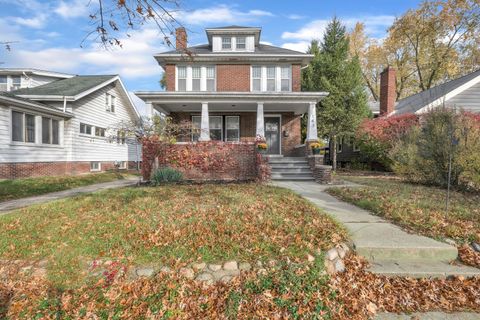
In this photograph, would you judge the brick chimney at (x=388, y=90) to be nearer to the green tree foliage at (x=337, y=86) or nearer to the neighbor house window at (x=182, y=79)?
the green tree foliage at (x=337, y=86)

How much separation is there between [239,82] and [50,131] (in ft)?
34.5

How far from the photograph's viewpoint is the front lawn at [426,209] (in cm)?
459

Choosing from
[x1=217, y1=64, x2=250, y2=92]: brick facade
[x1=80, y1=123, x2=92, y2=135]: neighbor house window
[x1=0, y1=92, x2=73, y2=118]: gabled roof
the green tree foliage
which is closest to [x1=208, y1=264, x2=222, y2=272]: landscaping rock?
[x1=0, y1=92, x2=73, y2=118]: gabled roof

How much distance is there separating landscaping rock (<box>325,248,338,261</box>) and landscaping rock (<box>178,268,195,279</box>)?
1873 mm

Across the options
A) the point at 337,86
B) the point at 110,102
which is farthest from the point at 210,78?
the point at 110,102

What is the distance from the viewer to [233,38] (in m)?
15.6

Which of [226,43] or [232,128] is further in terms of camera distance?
[232,128]

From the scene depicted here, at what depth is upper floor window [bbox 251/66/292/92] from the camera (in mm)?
15148

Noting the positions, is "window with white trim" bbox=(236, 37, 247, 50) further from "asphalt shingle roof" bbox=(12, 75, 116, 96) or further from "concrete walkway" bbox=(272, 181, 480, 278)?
"concrete walkway" bbox=(272, 181, 480, 278)

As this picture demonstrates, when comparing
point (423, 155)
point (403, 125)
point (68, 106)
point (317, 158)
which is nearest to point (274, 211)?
point (317, 158)

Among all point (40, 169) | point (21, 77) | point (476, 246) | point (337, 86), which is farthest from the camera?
point (21, 77)

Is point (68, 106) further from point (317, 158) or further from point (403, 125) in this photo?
point (403, 125)

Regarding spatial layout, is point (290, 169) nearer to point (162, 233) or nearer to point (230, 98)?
point (230, 98)

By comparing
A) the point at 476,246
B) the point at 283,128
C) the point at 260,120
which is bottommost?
the point at 476,246
